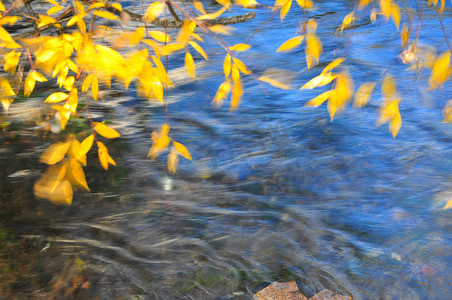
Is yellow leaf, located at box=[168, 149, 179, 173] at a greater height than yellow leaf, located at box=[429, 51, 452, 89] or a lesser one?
lesser

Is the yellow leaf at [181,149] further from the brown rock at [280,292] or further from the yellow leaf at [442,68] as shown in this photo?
the yellow leaf at [442,68]

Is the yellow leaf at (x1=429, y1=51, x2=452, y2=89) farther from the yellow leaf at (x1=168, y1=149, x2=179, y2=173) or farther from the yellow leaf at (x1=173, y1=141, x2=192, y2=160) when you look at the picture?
the yellow leaf at (x1=168, y1=149, x2=179, y2=173)

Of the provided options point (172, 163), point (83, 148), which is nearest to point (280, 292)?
point (83, 148)

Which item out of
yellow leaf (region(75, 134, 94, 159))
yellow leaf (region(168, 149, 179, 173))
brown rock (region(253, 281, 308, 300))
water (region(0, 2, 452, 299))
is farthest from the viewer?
yellow leaf (region(168, 149, 179, 173))

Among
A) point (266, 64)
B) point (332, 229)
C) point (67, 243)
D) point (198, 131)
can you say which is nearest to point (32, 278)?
point (67, 243)

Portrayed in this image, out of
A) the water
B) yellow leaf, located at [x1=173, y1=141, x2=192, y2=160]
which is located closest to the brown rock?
the water

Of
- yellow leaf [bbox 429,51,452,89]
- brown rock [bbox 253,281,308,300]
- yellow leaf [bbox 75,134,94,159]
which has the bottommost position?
brown rock [bbox 253,281,308,300]

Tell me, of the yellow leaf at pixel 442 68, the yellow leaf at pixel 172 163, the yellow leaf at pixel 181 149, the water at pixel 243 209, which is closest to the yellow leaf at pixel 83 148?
the yellow leaf at pixel 181 149

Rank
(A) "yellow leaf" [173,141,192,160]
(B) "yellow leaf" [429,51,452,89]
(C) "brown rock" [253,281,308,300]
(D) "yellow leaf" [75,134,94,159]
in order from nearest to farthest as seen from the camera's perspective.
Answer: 1. (B) "yellow leaf" [429,51,452,89]
2. (D) "yellow leaf" [75,134,94,159]
3. (A) "yellow leaf" [173,141,192,160]
4. (C) "brown rock" [253,281,308,300]

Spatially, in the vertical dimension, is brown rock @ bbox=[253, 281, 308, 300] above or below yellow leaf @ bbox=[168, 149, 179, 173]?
above

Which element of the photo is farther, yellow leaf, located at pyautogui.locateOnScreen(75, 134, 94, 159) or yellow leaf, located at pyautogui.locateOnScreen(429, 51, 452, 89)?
yellow leaf, located at pyautogui.locateOnScreen(75, 134, 94, 159)

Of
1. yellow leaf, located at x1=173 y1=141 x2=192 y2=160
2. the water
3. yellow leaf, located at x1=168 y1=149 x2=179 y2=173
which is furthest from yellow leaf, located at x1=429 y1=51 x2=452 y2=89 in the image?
yellow leaf, located at x1=168 y1=149 x2=179 y2=173

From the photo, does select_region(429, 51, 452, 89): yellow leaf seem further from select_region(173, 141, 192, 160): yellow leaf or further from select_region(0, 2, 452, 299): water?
select_region(0, 2, 452, 299): water

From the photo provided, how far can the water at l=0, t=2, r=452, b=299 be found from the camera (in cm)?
196
